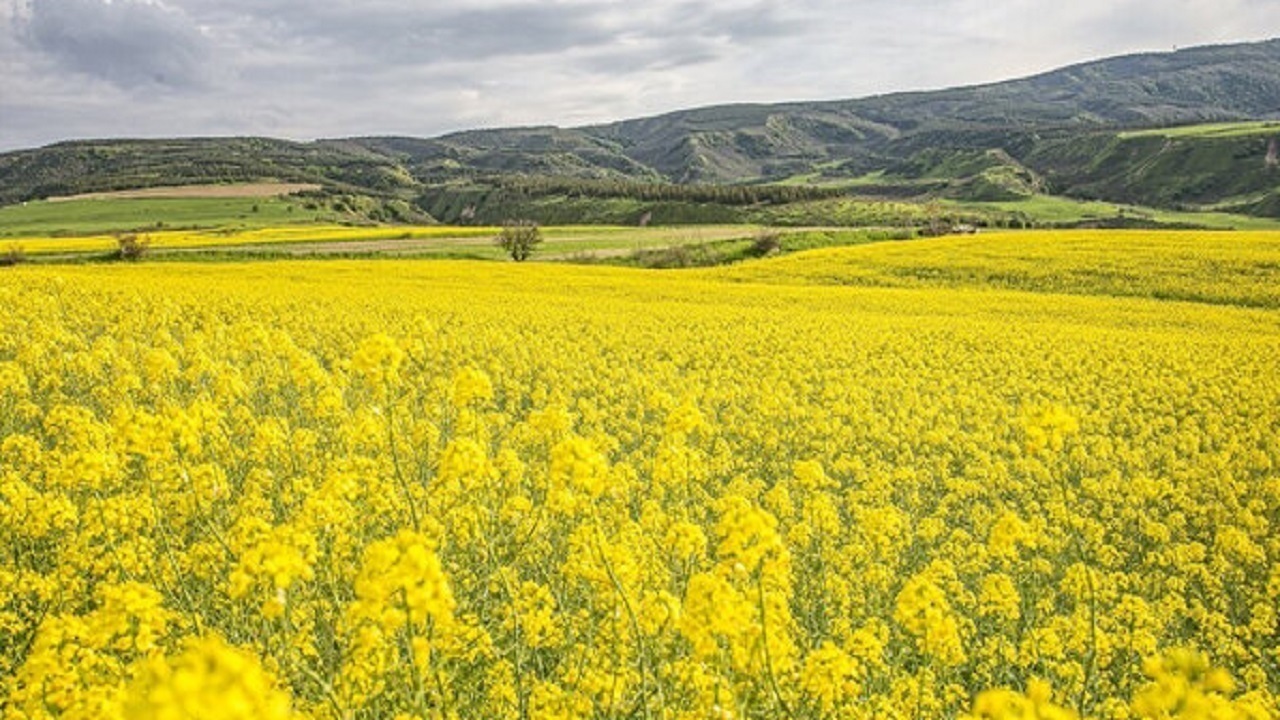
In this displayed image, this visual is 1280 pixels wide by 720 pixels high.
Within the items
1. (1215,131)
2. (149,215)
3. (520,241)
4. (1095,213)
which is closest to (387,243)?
(520,241)

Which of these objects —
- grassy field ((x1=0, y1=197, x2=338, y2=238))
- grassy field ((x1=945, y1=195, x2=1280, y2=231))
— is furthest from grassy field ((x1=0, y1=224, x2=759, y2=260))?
grassy field ((x1=945, y1=195, x2=1280, y2=231))

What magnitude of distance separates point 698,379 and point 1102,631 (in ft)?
33.1

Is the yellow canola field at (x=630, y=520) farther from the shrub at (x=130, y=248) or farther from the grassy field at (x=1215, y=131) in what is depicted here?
the grassy field at (x=1215, y=131)

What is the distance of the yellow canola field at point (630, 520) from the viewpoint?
411 cm

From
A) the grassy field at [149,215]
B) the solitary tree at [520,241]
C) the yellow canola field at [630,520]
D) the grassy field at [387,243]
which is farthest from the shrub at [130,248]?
the grassy field at [149,215]

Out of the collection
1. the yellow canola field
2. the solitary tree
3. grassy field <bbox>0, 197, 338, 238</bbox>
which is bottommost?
the yellow canola field

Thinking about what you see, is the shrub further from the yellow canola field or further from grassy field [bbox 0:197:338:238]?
grassy field [bbox 0:197:338:238]

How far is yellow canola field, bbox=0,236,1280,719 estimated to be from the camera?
13.5 ft

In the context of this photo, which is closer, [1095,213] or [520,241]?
[520,241]

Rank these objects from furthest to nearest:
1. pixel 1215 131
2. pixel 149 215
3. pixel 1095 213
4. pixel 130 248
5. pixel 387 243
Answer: pixel 1215 131
pixel 1095 213
pixel 149 215
pixel 387 243
pixel 130 248

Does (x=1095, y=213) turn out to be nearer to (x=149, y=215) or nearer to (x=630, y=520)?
(x=630, y=520)

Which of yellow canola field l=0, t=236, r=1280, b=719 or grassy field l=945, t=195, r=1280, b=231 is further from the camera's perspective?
grassy field l=945, t=195, r=1280, b=231

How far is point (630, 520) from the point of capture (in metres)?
8.02

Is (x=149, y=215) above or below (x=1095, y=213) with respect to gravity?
above
